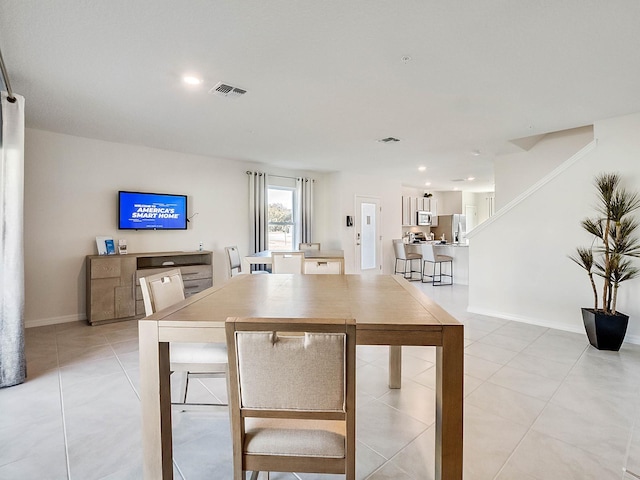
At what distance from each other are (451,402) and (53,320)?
5.04m

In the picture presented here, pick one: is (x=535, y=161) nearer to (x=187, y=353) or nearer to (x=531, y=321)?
(x=531, y=321)

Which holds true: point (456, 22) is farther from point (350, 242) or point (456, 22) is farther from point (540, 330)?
point (350, 242)

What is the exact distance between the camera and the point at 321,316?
1.31 meters

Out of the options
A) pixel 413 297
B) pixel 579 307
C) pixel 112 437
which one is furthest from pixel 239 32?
pixel 579 307

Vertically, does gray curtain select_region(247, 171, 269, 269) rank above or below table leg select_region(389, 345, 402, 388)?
above

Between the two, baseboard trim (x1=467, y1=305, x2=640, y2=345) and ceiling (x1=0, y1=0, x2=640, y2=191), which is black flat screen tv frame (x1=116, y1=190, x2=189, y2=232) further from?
baseboard trim (x1=467, y1=305, x2=640, y2=345)

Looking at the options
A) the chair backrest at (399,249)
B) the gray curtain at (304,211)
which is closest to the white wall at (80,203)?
the gray curtain at (304,211)

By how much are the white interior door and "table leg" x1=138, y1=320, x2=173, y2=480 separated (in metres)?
6.04

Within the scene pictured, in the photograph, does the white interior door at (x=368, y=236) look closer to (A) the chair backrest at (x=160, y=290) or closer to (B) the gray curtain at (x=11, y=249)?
(A) the chair backrest at (x=160, y=290)

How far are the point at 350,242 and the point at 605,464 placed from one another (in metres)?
5.61

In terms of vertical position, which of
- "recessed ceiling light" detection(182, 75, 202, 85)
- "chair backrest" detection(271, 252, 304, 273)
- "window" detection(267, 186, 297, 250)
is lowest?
"chair backrest" detection(271, 252, 304, 273)

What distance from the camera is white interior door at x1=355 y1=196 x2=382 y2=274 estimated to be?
7.20 m

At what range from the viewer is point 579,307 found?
3.63 m

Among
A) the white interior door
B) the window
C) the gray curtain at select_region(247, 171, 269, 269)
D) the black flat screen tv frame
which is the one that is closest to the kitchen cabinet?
the black flat screen tv frame
